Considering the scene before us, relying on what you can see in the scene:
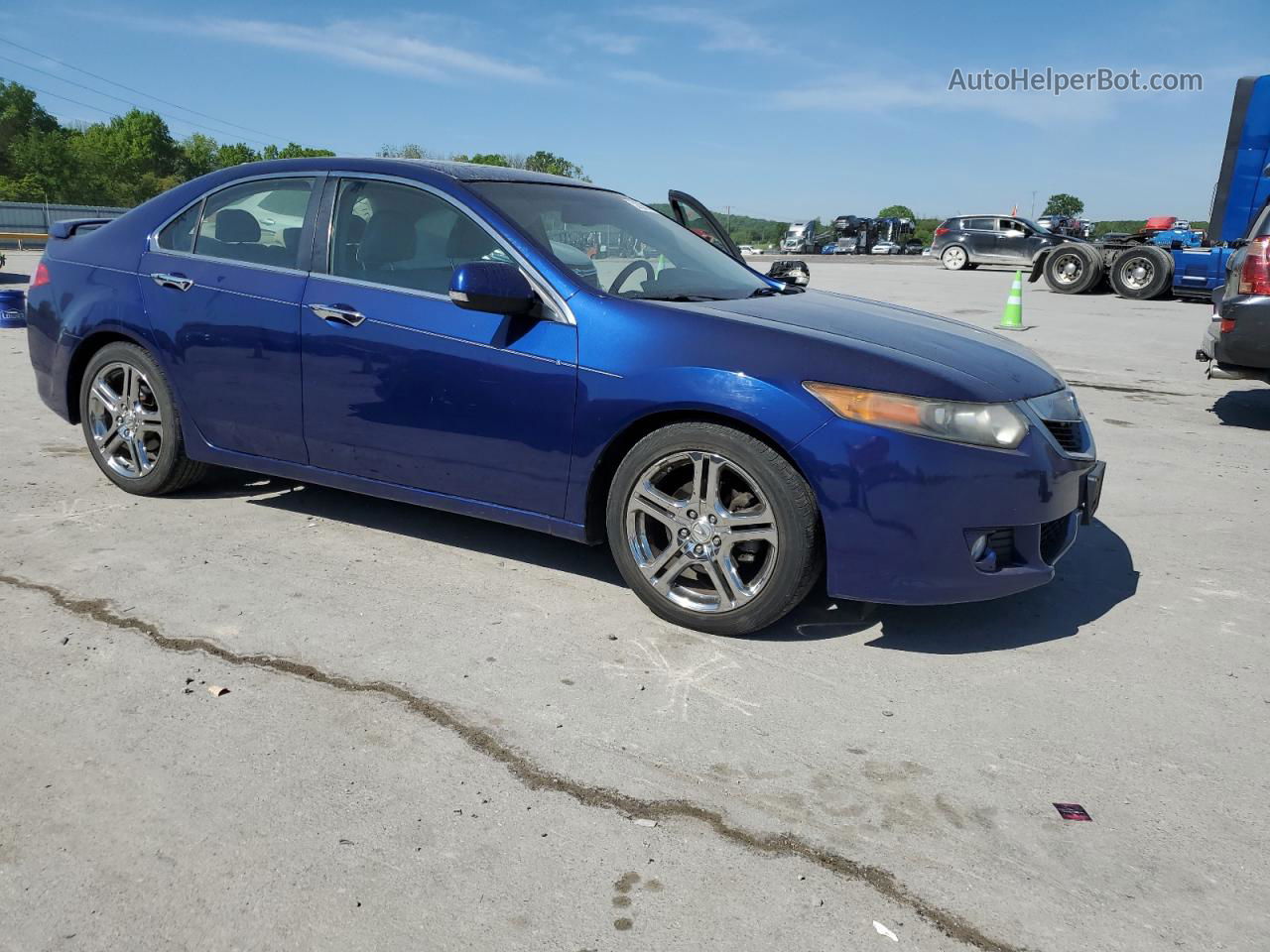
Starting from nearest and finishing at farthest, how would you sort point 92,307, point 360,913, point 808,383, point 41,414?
point 360,913 < point 808,383 < point 92,307 < point 41,414

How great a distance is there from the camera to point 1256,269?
7.00 metres

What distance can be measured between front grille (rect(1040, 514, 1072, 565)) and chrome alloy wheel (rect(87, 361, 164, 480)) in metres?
3.70

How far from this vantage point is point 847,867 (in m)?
2.33

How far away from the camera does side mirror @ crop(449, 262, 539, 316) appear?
362 cm

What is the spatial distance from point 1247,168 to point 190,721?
1635 centimetres

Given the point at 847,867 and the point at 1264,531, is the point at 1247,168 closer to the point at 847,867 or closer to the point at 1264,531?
the point at 1264,531

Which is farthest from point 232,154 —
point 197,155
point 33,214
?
point 33,214

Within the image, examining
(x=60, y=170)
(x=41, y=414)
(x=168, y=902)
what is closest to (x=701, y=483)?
(x=168, y=902)

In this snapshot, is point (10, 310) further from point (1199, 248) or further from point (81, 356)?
point (1199, 248)

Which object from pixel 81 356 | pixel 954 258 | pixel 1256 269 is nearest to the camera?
pixel 81 356

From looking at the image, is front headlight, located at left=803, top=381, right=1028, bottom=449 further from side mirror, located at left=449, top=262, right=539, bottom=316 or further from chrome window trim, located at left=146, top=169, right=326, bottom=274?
chrome window trim, located at left=146, top=169, right=326, bottom=274

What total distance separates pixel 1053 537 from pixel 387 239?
8.91 ft

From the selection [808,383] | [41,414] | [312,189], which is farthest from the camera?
[41,414]

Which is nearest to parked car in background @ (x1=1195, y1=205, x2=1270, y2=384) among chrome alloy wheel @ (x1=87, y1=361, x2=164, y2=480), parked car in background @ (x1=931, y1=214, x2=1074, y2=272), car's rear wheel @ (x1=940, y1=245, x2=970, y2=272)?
A: chrome alloy wheel @ (x1=87, y1=361, x2=164, y2=480)
